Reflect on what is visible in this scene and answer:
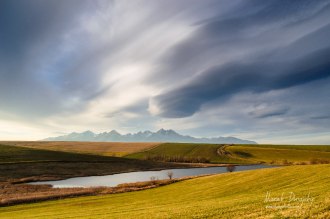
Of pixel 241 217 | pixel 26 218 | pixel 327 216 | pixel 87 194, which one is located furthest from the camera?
pixel 87 194

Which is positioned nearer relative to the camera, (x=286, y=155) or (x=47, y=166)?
(x=47, y=166)

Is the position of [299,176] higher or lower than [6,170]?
higher

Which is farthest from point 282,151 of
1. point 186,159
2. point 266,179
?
point 266,179

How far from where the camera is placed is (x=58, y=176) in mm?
104250

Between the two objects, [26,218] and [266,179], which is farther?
[266,179]

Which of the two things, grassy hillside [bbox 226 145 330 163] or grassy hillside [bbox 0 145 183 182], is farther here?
grassy hillside [bbox 226 145 330 163]

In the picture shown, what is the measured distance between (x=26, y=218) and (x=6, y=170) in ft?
273

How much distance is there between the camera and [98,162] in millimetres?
147125

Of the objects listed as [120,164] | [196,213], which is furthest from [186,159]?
[196,213]

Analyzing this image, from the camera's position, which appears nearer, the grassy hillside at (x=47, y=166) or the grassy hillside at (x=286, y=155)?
the grassy hillside at (x=47, y=166)

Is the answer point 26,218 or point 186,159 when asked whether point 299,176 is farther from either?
point 186,159

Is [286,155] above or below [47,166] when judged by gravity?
above

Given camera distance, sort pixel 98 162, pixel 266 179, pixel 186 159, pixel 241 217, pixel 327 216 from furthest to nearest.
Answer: pixel 186 159, pixel 98 162, pixel 266 179, pixel 241 217, pixel 327 216

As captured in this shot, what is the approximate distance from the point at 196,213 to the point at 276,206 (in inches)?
232
